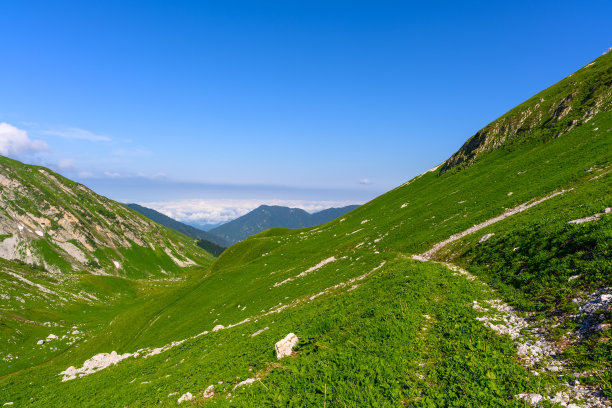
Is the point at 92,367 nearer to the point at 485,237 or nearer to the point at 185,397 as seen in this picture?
the point at 185,397

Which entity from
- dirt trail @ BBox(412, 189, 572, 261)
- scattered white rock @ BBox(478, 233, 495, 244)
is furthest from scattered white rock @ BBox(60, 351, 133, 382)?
scattered white rock @ BBox(478, 233, 495, 244)

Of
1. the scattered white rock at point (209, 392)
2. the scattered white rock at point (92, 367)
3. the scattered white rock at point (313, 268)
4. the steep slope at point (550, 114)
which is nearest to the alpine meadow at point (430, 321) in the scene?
the scattered white rock at point (209, 392)

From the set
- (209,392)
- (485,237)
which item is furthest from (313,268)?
(209,392)

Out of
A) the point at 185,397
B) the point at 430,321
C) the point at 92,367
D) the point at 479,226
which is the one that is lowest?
the point at 92,367

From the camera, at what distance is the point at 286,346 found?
1647 centimetres

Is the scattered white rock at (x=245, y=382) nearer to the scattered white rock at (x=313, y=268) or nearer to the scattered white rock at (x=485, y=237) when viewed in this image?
the scattered white rock at (x=485, y=237)

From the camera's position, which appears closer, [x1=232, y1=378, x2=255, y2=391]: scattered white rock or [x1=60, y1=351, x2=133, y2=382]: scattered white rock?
[x1=232, y1=378, x2=255, y2=391]: scattered white rock

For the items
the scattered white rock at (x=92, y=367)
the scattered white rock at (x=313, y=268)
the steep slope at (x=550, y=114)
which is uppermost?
the steep slope at (x=550, y=114)

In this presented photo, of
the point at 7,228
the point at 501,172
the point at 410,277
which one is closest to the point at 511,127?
the point at 501,172

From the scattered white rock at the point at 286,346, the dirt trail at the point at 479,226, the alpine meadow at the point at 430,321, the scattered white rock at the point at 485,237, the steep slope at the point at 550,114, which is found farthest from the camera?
the steep slope at the point at 550,114

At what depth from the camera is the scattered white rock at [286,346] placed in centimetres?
1605

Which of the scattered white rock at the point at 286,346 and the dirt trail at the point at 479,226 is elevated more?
the dirt trail at the point at 479,226

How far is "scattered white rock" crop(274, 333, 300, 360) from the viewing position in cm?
1605

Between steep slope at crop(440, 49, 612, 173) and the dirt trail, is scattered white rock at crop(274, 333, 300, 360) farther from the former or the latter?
steep slope at crop(440, 49, 612, 173)
